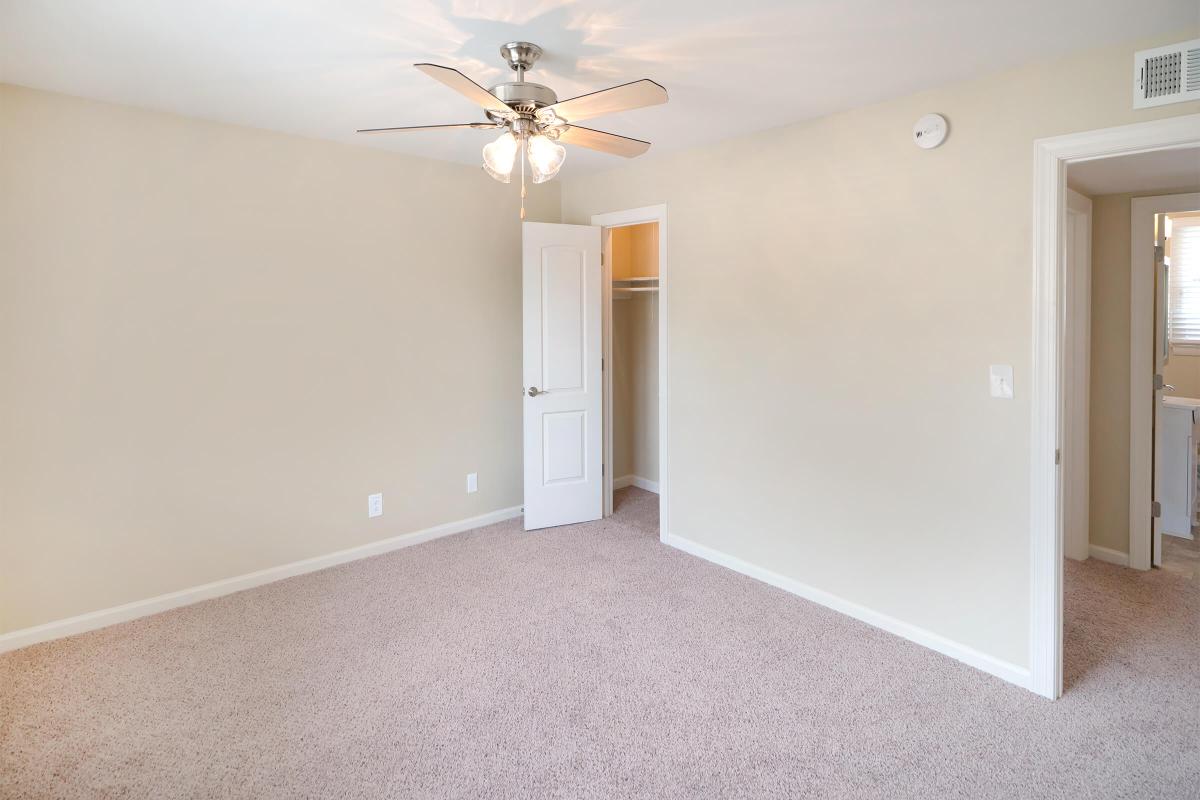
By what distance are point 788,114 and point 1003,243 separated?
113 cm

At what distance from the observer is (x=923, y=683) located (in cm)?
253

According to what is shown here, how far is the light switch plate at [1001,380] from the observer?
251 cm

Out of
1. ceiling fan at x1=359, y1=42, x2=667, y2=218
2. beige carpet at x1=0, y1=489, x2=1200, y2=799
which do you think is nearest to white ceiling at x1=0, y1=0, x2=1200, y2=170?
ceiling fan at x1=359, y1=42, x2=667, y2=218

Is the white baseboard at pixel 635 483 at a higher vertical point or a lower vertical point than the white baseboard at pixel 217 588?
higher

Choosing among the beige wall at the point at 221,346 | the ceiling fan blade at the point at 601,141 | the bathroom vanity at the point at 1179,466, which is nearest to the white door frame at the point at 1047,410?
the ceiling fan blade at the point at 601,141

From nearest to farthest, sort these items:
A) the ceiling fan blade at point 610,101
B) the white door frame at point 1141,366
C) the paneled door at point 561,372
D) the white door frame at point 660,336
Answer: the ceiling fan blade at point 610,101 → the white door frame at point 1141,366 → the white door frame at point 660,336 → the paneled door at point 561,372

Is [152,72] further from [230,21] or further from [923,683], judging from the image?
[923,683]

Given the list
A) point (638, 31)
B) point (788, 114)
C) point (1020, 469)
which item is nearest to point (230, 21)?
point (638, 31)

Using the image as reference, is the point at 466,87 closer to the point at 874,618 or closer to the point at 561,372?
the point at 561,372

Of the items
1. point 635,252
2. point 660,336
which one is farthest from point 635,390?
point 660,336

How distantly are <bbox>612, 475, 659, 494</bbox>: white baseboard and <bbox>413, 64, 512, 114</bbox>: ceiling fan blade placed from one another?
12.2ft

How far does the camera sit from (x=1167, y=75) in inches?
82.9

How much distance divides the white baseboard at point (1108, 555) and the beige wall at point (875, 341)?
1.79 meters

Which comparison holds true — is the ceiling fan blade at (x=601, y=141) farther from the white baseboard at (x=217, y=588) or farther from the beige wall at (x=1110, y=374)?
the beige wall at (x=1110, y=374)
